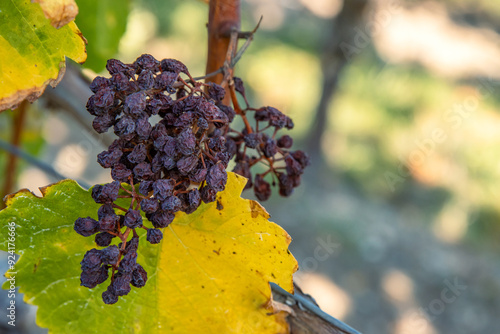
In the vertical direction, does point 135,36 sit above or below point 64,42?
above

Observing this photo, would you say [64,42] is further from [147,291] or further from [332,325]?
[332,325]

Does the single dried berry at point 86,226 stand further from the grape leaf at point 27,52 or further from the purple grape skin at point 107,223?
the grape leaf at point 27,52

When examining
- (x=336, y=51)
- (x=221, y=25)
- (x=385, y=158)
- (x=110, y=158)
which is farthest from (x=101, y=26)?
(x=385, y=158)

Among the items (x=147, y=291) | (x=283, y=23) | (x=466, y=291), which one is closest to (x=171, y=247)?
(x=147, y=291)

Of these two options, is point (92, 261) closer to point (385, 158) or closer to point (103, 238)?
point (103, 238)

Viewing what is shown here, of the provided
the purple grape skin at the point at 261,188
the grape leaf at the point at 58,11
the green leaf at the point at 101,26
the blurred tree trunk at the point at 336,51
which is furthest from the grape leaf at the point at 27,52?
the blurred tree trunk at the point at 336,51

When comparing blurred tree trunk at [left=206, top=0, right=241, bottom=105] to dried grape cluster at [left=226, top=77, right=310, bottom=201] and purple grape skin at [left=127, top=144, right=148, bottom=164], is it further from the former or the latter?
purple grape skin at [left=127, top=144, right=148, bottom=164]
